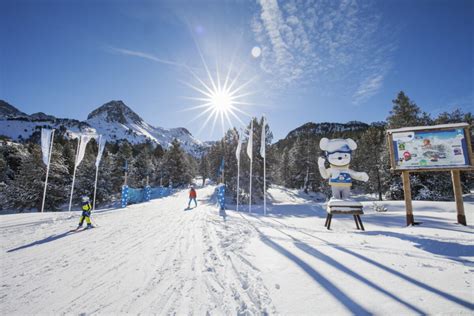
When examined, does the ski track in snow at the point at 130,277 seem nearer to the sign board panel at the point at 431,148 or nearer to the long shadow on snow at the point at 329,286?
the long shadow on snow at the point at 329,286

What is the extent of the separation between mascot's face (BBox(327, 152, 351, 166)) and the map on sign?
1817 millimetres

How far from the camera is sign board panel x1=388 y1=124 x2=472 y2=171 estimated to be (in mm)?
7273

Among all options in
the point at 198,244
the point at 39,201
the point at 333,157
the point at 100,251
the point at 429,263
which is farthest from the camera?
the point at 39,201

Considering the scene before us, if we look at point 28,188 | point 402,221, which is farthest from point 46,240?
point 28,188

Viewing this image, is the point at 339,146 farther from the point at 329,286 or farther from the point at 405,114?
the point at 405,114

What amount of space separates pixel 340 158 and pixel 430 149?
10.2ft

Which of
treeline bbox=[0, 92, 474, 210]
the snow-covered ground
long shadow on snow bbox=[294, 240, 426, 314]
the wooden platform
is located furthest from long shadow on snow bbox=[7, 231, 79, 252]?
treeline bbox=[0, 92, 474, 210]

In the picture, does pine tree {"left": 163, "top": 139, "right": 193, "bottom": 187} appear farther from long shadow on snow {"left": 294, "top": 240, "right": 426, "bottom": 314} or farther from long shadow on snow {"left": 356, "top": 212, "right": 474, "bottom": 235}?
long shadow on snow {"left": 294, "top": 240, "right": 426, "bottom": 314}

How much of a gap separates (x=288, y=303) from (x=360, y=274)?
5.12 feet

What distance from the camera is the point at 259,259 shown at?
4488 millimetres

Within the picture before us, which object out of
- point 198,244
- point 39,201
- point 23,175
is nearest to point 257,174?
point 198,244

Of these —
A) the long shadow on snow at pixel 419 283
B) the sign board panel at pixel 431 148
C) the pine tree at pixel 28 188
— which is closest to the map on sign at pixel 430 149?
the sign board panel at pixel 431 148

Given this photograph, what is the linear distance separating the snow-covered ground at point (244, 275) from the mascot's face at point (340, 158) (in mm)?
3008

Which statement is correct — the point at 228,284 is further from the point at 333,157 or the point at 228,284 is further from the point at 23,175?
the point at 23,175
